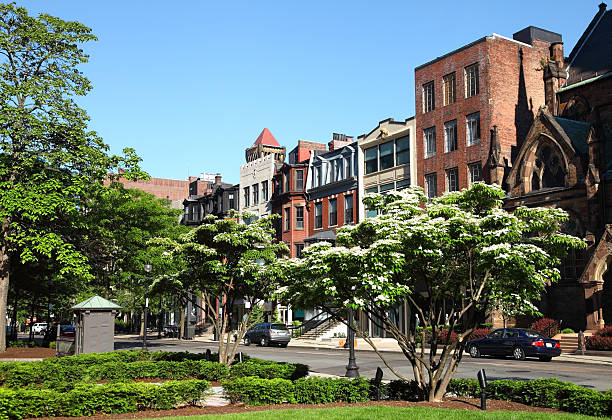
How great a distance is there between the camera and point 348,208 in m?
54.4

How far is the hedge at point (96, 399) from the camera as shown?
13164 mm

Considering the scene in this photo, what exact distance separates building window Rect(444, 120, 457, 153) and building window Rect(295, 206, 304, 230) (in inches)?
751

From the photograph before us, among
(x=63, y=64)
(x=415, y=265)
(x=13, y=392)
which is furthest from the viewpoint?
(x=63, y=64)

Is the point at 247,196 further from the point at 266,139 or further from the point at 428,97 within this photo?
the point at 428,97

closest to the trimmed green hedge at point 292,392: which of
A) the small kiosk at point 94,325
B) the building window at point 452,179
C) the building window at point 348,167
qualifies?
the small kiosk at point 94,325

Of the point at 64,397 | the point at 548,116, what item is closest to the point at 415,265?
the point at 64,397

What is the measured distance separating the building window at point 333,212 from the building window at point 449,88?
14.5m

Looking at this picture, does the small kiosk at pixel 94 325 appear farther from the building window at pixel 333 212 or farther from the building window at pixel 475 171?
the building window at pixel 333 212

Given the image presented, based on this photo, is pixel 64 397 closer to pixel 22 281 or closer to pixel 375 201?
pixel 375 201

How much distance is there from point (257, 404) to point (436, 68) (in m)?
37.3

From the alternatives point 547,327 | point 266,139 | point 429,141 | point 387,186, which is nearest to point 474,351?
point 547,327

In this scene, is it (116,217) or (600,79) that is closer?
(600,79)

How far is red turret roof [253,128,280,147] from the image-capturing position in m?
96.8

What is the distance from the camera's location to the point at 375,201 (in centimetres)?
1609
